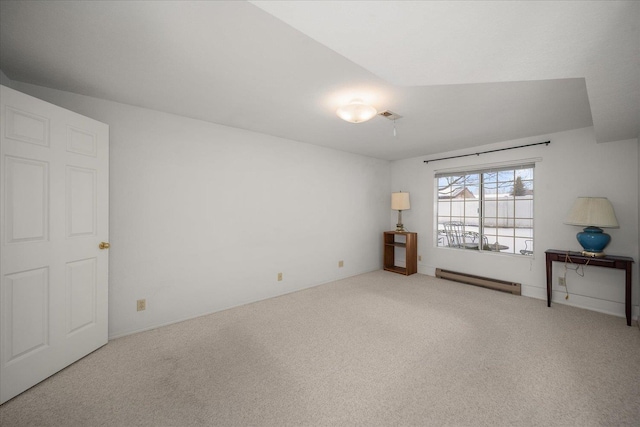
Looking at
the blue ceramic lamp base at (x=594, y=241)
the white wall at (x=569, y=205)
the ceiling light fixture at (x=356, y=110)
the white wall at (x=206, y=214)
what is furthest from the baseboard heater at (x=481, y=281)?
the ceiling light fixture at (x=356, y=110)

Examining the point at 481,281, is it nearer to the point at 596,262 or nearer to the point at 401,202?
the point at 596,262

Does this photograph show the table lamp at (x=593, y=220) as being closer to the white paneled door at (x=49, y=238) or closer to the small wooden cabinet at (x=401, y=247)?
the small wooden cabinet at (x=401, y=247)

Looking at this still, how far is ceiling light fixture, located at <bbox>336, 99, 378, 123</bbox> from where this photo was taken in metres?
2.31

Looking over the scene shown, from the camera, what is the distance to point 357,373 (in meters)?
1.89

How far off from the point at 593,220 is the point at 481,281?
1641 mm

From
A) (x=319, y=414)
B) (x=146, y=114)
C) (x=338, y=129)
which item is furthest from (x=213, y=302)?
(x=338, y=129)

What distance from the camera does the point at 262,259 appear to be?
348cm

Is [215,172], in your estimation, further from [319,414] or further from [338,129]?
Result: [319,414]

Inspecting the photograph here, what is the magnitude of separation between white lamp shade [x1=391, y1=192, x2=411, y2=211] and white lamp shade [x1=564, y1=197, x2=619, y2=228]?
2.32m

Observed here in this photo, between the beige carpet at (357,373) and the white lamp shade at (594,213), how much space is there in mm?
1103

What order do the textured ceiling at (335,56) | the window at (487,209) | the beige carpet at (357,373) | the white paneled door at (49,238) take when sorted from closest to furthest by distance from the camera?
the textured ceiling at (335,56), the beige carpet at (357,373), the white paneled door at (49,238), the window at (487,209)

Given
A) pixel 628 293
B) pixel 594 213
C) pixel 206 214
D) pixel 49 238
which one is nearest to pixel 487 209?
pixel 594 213

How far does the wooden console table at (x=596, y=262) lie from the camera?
2699 millimetres

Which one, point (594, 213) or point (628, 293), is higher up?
point (594, 213)
